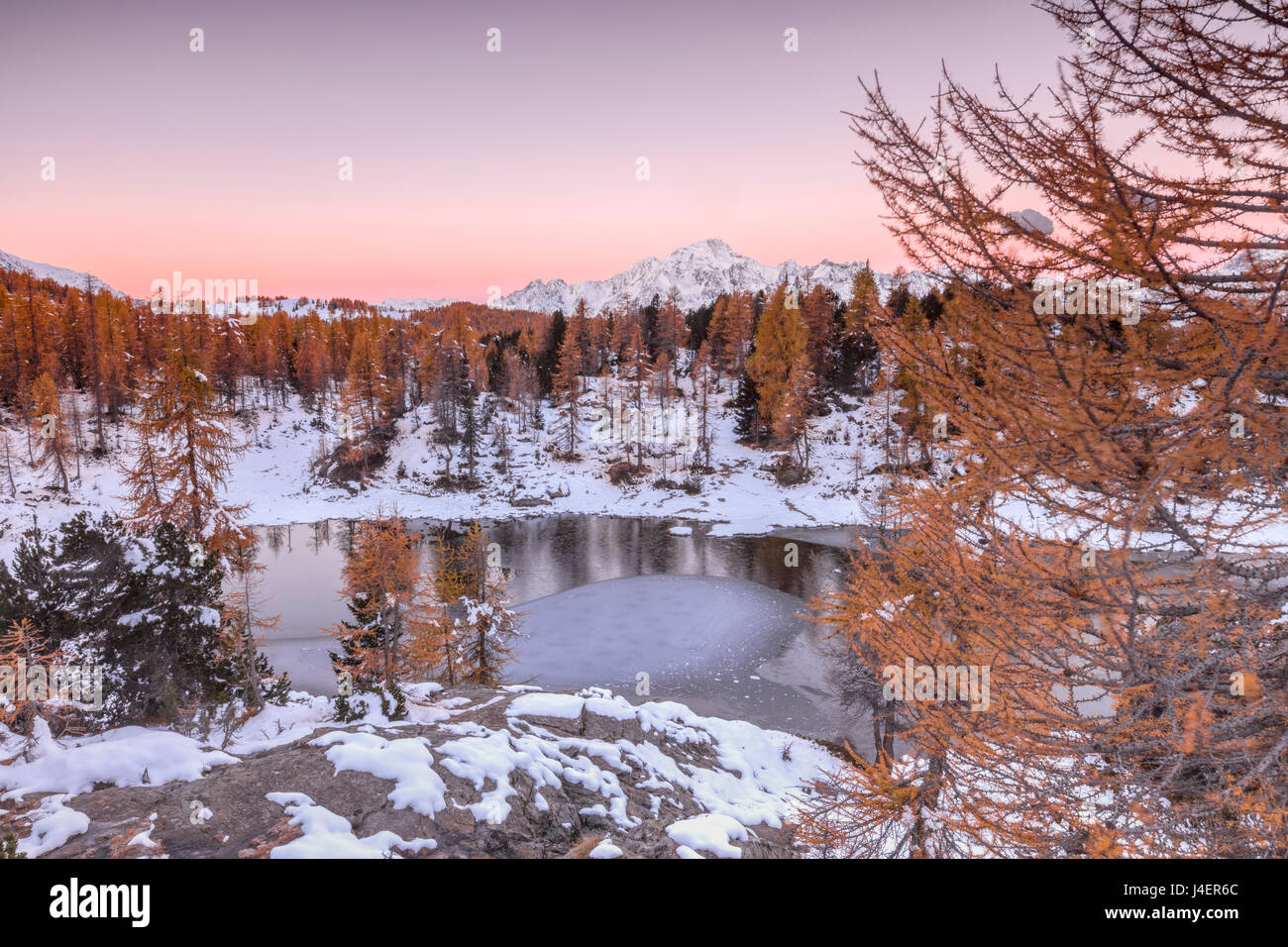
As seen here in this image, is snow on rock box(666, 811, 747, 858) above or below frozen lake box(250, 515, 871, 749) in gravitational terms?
above

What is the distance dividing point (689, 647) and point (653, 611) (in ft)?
13.9

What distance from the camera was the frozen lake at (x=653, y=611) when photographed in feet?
70.1

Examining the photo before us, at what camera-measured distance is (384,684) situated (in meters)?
13.4

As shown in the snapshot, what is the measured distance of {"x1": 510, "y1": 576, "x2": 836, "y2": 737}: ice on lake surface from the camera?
20.6 metres

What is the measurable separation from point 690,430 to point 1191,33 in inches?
2296

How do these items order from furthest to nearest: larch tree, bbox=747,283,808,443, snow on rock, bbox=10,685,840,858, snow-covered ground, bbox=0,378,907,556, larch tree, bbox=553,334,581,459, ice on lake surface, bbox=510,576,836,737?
1. larch tree, bbox=553,334,581,459
2. larch tree, bbox=747,283,808,443
3. snow-covered ground, bbox=0,378,907,556
4. ice on lake surface, bbox=510,576,836,737
5. snow on rock, bbox=10,685,840,858

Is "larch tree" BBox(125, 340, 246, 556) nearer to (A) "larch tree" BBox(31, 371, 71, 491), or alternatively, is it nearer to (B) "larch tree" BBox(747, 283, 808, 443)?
(A) "larch tree" BBox(31, 371, 71, 491)

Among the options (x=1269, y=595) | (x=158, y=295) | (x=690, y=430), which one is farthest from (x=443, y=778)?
(x=690, y=430)

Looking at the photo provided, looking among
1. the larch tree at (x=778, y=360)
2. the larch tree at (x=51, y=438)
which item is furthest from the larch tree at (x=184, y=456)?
the larch tree at (x=778, y=360)

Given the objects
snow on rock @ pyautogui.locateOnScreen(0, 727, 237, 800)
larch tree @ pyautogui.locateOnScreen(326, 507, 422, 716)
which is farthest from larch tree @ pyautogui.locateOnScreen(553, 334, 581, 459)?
snow on rock @ pyautogui.locateOnScreen(0, 727, 237, 800)

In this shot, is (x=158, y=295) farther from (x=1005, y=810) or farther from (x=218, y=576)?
(x=1005, y=810)

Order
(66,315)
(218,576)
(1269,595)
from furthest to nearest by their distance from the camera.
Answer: (66,315) → (218,576) → (1269,595)

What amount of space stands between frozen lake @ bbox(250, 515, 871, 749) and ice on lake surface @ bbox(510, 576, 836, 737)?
80 millimetres

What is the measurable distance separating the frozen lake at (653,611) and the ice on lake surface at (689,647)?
8 centimetres
